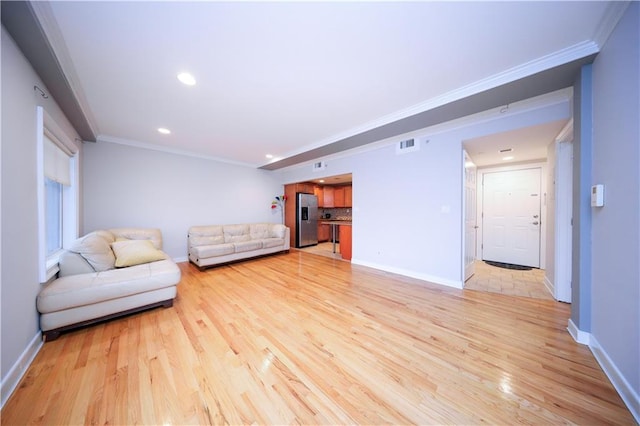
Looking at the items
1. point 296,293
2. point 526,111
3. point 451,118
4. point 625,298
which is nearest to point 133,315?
point 296,293

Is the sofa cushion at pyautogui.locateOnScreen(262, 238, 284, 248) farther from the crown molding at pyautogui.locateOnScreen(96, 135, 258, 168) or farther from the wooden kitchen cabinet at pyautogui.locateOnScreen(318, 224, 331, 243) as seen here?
the crown molding at pyautogui.locateOnScreen(96, 135, 258, 168)

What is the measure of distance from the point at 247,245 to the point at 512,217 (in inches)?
232

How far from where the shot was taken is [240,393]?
4.36 feet

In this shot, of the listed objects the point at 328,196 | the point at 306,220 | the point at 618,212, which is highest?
the point at 328,196

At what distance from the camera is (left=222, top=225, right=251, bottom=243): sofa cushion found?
4906 mm

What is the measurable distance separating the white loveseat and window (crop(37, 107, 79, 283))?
0.55 ft

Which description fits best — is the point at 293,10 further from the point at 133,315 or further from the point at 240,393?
the point at 133,315

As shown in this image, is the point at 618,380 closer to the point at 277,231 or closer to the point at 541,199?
the point at 541,199

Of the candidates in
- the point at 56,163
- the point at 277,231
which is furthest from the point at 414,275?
the point at 56,163

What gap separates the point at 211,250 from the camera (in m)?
4.05

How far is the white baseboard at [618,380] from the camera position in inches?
46.7

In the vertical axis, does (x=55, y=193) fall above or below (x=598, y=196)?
above

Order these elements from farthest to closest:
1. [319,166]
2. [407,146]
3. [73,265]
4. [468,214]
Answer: [319,166]
[407,146]
[468,214]
[73,265]

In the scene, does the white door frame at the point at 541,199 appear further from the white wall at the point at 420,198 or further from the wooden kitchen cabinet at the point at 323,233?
the wooden kitchen cabinet at the point at 323,233
